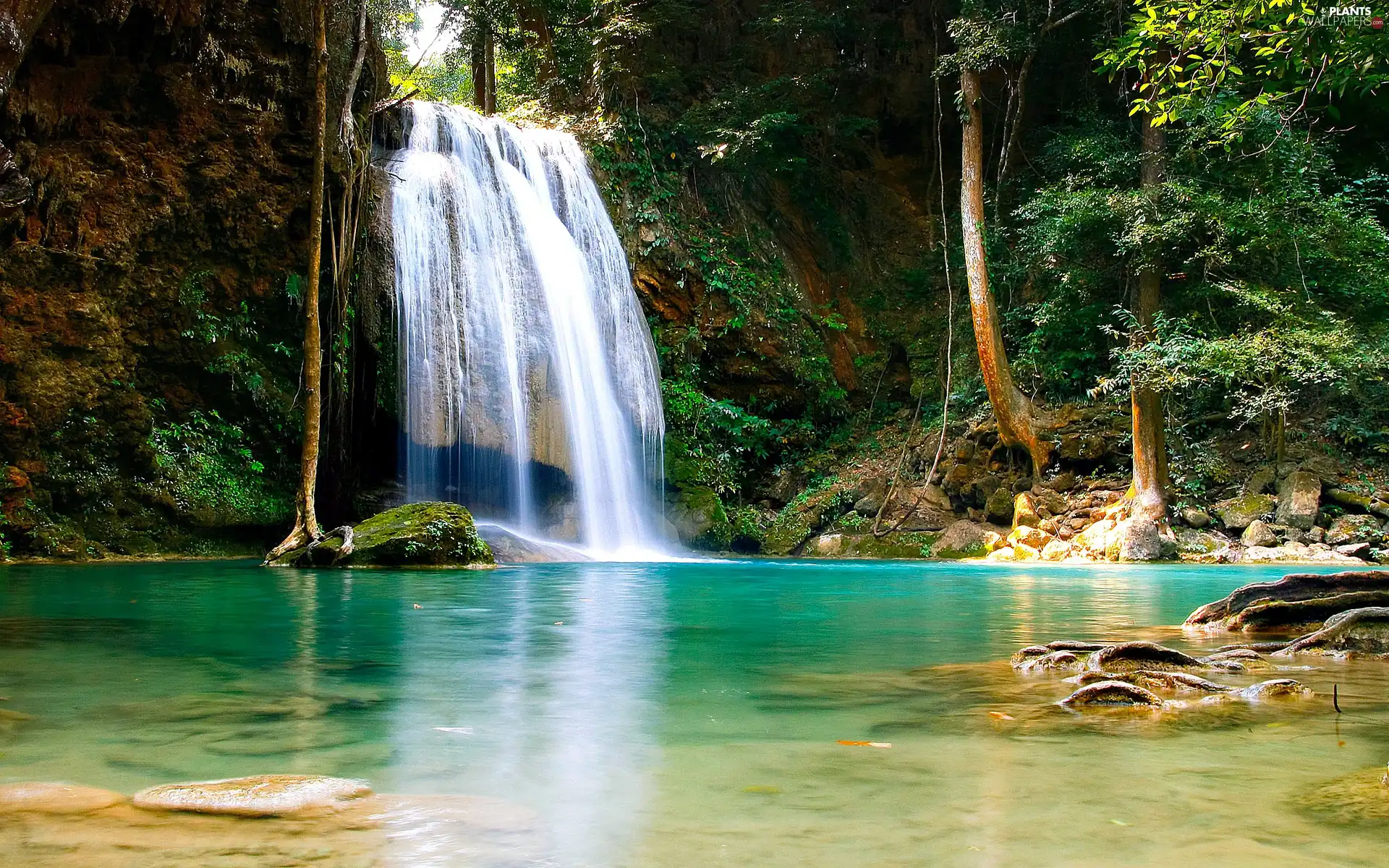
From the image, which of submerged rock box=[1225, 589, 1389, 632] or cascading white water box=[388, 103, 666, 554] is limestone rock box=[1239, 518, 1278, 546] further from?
submerged rock box=[1225, 589, 1389, 632]

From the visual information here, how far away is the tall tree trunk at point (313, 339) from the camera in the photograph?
1166 centimetres

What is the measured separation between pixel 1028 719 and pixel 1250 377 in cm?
1330

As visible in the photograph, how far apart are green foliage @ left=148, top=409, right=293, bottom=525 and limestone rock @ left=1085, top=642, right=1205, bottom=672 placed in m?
12.0

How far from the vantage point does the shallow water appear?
181cm

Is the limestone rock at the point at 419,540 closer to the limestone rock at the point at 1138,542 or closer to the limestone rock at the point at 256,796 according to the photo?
the limestone rock at the point at 1138,542

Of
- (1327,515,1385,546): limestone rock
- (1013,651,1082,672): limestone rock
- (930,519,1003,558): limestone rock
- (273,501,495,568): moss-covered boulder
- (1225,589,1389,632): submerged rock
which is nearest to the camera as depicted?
(1013,651,1082,672): limestone rock

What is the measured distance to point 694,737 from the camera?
2.70 m

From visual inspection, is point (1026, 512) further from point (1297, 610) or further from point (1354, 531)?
point (1297, 610)

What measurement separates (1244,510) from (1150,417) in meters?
1.87

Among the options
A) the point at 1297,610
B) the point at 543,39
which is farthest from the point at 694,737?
the point at 543,39

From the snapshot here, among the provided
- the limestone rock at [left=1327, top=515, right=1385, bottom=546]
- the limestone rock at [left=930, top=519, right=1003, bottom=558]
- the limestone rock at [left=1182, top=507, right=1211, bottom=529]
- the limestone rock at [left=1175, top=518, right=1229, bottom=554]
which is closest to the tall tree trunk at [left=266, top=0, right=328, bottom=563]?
the limestone rock at [left=930, top=519, right=1003, bottom=558]

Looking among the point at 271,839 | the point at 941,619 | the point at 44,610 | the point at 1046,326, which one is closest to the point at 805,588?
the point at 941,619

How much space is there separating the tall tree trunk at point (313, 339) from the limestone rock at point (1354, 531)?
12.7 m

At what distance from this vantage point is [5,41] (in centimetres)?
938
